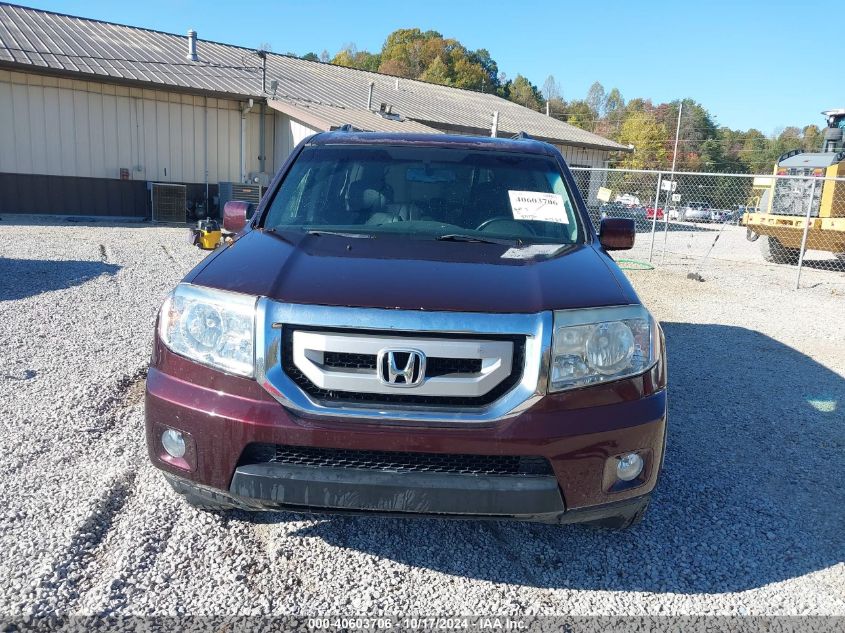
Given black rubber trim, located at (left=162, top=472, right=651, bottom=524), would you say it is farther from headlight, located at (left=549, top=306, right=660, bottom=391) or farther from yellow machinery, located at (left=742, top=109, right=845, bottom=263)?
yellow machinery, located at (left=742, top=109, right=845, bottom=263)

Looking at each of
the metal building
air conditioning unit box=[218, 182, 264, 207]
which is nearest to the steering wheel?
the metal building

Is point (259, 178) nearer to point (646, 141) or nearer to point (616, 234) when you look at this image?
point (616, 234)

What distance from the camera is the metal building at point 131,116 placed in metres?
15.1

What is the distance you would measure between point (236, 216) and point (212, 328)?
151cm

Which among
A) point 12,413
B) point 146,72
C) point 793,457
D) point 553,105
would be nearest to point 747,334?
point 793,457

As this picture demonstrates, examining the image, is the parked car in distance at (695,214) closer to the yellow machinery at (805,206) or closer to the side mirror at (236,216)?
the yellow machinery at (805,206)

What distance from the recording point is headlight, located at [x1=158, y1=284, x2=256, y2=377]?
229 cm

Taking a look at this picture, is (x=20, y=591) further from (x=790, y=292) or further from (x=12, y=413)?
(x=790, y=292)

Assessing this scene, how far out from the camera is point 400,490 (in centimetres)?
222

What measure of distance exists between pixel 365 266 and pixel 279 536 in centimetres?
128

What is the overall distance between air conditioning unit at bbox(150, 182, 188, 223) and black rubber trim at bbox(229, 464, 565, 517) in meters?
15.8

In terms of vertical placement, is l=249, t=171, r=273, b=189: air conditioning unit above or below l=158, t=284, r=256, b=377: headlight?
above

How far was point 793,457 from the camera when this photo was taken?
3.96 metres

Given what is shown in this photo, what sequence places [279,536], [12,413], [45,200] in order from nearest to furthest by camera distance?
[279,536], [12,413], [45,200]
